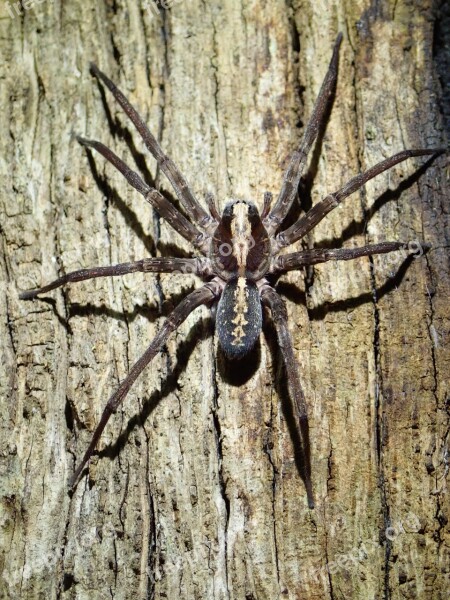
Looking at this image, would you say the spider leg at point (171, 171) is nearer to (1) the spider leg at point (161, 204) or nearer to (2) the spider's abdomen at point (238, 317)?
(1) the spider leg at point (161, 204)

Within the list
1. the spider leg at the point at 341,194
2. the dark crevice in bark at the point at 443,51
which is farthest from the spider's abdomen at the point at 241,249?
the dark crevice in bark at the point at 443,51

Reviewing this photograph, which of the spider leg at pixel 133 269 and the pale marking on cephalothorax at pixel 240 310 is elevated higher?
the spider leg at pixel 133 269

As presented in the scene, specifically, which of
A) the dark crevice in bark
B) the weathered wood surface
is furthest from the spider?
the dark crevice in bark

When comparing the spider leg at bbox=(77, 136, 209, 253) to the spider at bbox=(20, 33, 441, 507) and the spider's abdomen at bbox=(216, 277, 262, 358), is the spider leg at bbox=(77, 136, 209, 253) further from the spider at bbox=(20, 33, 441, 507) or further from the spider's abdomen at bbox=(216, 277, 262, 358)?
the spider's abdomen at bbox=(216, 277, 262, 358)

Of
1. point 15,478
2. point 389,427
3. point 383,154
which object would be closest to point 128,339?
point 15,478

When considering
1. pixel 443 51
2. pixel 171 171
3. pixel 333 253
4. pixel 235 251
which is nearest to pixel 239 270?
pixel 235 251
